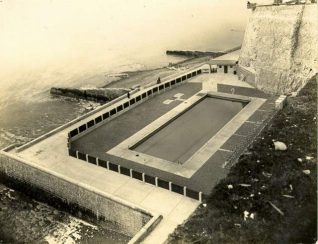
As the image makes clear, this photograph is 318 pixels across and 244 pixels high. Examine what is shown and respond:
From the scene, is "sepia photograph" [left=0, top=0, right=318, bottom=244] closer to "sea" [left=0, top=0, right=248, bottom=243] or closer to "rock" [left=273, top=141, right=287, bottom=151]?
"rock" [left=273, top=141, right=287, bottom=151]

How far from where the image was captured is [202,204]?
1978 cm

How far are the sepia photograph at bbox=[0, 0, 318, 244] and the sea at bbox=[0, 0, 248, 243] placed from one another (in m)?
0.20

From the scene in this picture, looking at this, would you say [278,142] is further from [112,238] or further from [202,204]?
[112,238]

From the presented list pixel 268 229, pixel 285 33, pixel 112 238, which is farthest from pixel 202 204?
pixel 285 33

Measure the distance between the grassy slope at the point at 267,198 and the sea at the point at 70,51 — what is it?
18.8 feet

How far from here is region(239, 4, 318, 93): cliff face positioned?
3191cm

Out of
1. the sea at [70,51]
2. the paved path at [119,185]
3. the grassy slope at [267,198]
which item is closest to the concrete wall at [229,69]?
the sea at [70,51]

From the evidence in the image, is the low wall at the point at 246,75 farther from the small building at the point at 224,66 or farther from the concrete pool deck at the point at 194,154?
the concrete pool deck at the point at 194,154

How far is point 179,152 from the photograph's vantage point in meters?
25.7

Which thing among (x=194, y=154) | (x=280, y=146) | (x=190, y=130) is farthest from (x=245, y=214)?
(x=190, y=130)

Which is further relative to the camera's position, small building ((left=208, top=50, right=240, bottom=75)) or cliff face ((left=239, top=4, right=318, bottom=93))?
small building ((left=208, top=50, right=240, bottom=75))

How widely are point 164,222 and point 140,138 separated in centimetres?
948

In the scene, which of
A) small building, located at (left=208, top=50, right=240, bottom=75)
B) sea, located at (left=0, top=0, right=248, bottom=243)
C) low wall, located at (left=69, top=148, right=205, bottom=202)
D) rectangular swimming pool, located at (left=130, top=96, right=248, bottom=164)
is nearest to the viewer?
low wall, located at (left=69, top=148, right=205, bottom=202)

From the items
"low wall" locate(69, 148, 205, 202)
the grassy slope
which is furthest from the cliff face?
"low wall" locate(69, 148, 205, 202)
